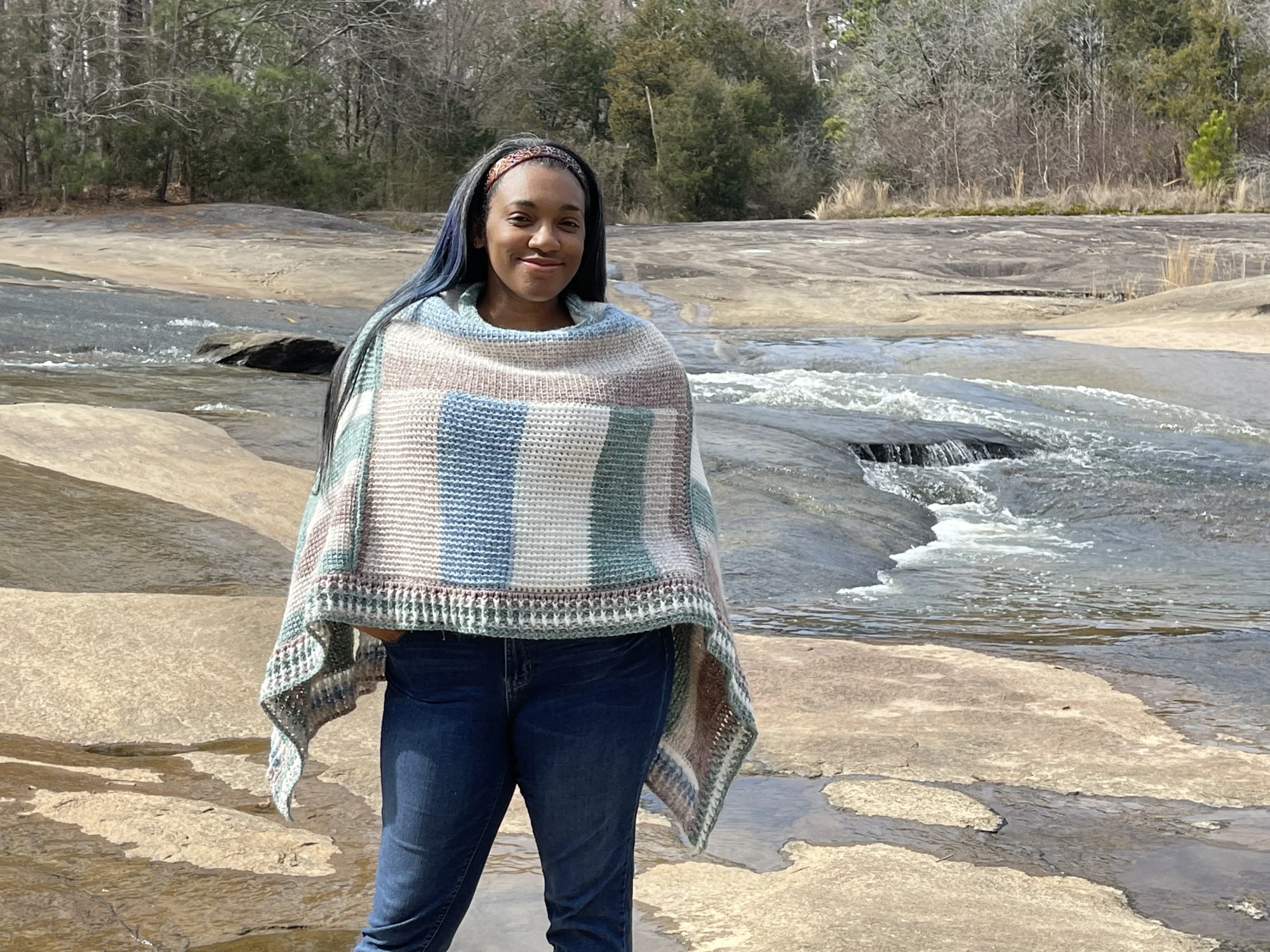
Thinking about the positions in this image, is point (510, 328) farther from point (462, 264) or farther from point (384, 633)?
point (384, 633)

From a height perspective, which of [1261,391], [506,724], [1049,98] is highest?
[1049,98]

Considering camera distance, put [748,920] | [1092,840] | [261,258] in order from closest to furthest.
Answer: [748,920] → [1092,840] → [261,258]

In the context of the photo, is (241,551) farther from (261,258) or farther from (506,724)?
(261,258)

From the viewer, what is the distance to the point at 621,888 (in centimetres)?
214

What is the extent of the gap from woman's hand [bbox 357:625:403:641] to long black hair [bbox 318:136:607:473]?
27cm

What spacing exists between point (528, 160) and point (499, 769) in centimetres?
87

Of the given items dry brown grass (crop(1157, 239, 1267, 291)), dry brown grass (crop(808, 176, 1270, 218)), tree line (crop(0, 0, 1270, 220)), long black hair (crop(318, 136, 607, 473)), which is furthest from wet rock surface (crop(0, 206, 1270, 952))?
dry brown grass (crop(808, 176, 1270, 218))

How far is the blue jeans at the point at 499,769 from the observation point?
2.05 m

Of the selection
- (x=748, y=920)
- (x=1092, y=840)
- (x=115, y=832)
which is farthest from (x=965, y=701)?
(x=115, y=832)

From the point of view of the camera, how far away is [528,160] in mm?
2256

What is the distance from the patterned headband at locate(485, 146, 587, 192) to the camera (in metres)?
2.26

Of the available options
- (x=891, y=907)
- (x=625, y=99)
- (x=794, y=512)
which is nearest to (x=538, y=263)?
(x=891, y=907)

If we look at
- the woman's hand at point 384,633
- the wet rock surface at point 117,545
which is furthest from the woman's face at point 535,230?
the wet rock surface at point 117,545

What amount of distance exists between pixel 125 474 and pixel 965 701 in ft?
12.5
